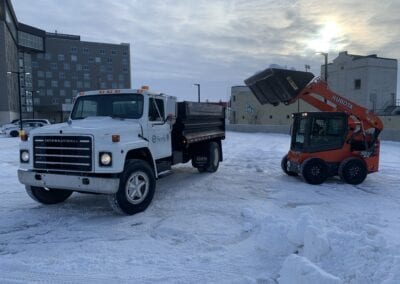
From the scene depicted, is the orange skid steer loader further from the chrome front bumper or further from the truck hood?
the chrome front bumper

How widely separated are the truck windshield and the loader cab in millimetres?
5068

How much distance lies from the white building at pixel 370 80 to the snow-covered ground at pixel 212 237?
141 feet

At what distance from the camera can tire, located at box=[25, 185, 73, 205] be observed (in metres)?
7.46

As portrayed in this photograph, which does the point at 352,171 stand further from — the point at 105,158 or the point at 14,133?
the point at 14,133

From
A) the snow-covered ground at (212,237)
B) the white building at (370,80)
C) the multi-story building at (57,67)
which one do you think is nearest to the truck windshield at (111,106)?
the snow-covered ground at (212,237)

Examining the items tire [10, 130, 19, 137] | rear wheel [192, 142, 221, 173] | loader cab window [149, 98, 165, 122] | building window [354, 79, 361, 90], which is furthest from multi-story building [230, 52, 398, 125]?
loader cab window [149, 98, 165, 122]

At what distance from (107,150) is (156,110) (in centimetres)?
214

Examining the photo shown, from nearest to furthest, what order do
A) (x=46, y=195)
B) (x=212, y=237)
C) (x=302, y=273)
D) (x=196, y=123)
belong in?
(x=302, y=273) → (x=212, y=237) → (x=46, y=195) → (x=196, y=123)

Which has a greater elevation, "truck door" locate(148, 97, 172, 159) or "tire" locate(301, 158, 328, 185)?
"truck door" locate(148, 97, 172, 159)

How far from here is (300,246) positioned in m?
4.99

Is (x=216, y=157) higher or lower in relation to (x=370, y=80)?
lower

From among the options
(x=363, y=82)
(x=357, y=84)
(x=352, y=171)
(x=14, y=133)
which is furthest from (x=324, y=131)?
(x=357, y=84)

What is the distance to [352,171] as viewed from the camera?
33.0ft

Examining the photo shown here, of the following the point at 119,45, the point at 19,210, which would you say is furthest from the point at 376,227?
the point at 119,45
